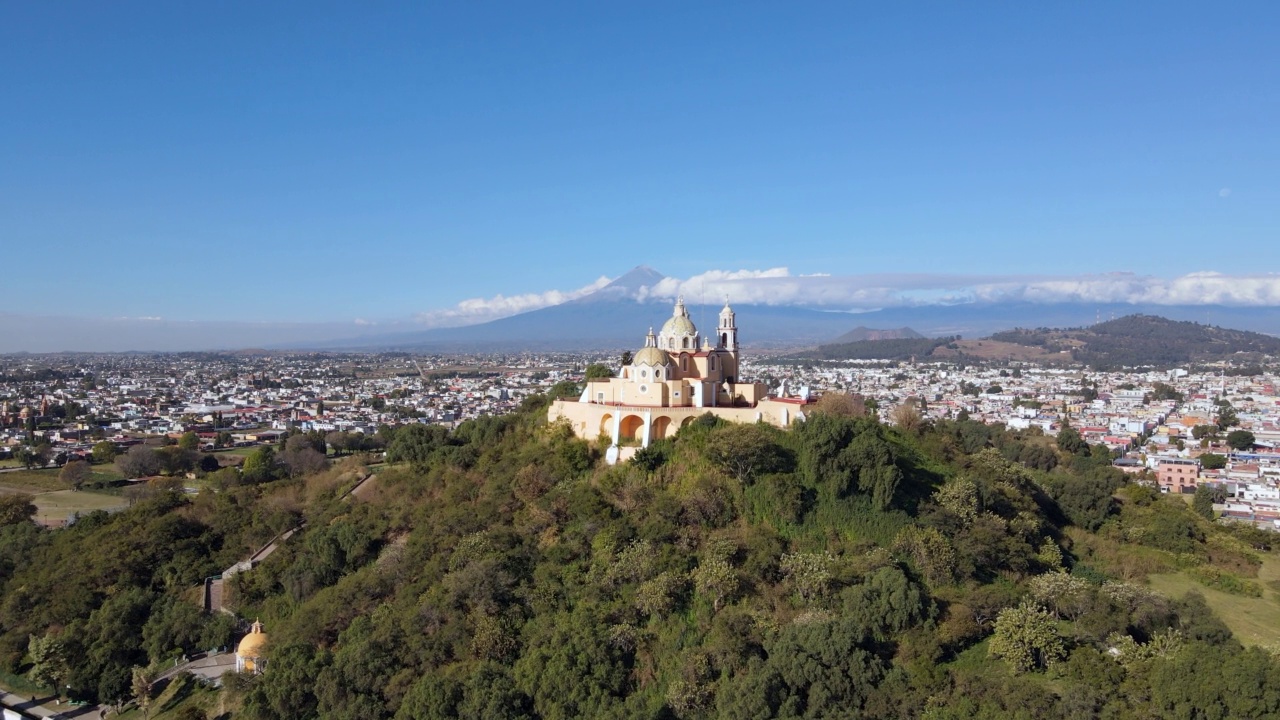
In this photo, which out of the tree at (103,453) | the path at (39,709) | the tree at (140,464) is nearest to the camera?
the path at (39,709)

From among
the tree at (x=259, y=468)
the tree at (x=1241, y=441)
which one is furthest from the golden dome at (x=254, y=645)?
the tree at (x=1241, y=441)

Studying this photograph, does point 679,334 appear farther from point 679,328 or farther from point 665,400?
point 665,400

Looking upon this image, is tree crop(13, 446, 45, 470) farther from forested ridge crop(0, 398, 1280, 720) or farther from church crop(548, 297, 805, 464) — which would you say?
church crop(548, 297, 805, 464)

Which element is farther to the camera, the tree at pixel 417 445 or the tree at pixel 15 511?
the tree at pixel 15 511

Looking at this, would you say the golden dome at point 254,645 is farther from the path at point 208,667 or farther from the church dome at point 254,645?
the path at point 208,667

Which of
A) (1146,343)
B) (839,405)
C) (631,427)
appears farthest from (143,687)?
(1146,343)

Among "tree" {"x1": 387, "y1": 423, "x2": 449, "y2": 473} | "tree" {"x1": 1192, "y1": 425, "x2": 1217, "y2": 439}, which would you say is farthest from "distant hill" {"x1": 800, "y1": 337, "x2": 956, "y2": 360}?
"tree" {"x1": 387, "y1": 423, "x2": 449, "y2": 473}

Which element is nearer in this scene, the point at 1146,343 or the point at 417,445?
Result: the point at 417,445
